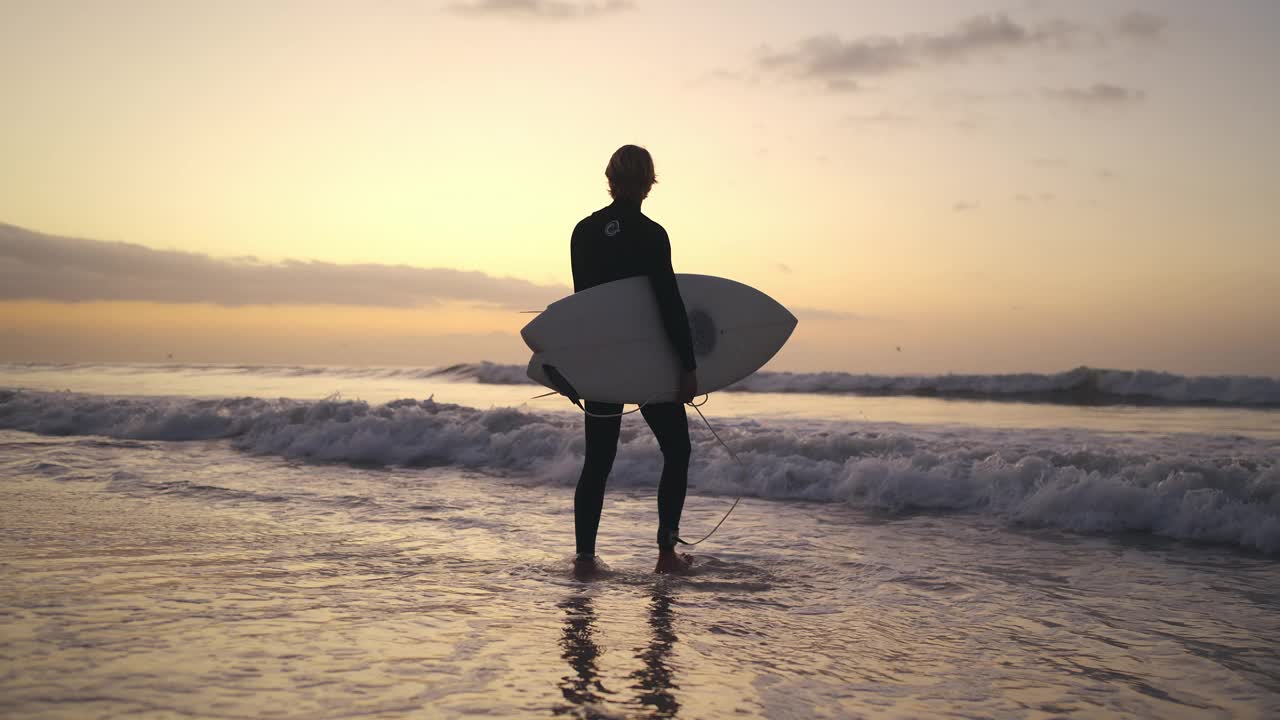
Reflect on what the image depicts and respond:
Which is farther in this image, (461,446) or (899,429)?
(899,429)

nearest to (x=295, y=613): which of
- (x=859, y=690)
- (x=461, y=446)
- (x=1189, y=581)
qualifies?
(x=859, y=690)

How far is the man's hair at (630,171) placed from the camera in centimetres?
345

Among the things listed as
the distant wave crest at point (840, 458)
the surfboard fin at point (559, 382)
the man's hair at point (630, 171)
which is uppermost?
the man's hair at point (630, 171)

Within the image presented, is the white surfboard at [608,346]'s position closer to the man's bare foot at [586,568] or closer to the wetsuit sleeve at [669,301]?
Result: the wetsuit sleeve at [669,301]

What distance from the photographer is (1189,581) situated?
A: 11.7ft

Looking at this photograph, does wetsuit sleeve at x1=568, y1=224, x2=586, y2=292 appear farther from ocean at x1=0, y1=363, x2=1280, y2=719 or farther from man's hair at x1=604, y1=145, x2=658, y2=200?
ocean at x1=0, y1=363, x2=1280, y2=719

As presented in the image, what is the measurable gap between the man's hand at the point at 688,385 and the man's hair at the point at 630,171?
78 centimetres

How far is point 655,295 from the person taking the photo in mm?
3461

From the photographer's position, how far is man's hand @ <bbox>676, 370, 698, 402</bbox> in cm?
346

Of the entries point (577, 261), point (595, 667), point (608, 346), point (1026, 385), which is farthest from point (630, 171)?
point (1026, 385)

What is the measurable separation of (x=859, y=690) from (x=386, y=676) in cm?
126

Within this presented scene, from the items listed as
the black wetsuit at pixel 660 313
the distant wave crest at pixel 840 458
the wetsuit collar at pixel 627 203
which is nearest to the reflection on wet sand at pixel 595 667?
the black wetsuit at pixel 660 313

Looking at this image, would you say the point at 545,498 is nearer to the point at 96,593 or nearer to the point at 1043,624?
the point at 96,593

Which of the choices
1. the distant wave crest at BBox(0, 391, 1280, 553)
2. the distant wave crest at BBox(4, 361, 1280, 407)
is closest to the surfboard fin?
the distant wave crest at BBox(0, 391, 1280, 553)
